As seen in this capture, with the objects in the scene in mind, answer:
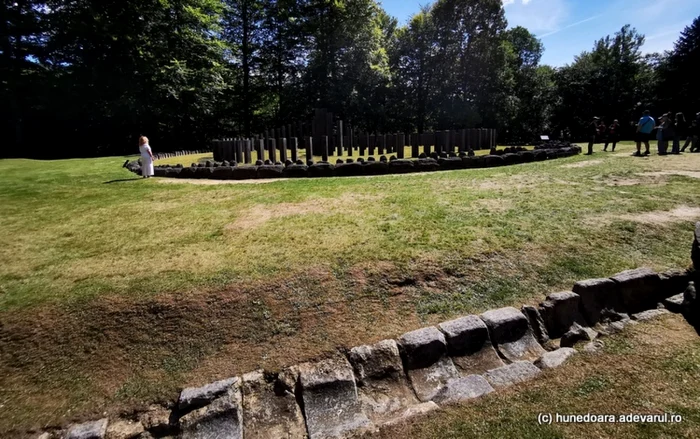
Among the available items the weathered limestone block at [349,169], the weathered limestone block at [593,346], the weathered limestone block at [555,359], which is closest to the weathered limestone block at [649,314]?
the weathered limestone block at [593,346]

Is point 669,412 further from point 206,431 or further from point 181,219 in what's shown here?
point 181,219

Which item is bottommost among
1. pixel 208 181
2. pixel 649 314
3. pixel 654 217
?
pixel 649 314

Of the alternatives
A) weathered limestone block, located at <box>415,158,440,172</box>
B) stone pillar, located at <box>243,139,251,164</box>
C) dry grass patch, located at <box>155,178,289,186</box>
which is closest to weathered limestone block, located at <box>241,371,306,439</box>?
dry grass patch, located at <box>155,178,289,186</box>

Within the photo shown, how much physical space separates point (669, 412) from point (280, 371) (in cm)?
279

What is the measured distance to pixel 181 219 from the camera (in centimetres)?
605

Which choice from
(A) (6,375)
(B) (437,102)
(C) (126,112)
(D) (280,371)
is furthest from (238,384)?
(B) (437,102)

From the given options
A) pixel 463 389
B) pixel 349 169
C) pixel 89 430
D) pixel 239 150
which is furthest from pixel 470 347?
pixel 239 150

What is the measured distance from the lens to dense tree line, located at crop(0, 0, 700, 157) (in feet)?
73.9

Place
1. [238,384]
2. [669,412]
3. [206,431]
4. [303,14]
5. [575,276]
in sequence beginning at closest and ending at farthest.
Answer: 1. [669,412]
2. [206,431]
3. [238,384]
4. [575,276]
5. [303,14]

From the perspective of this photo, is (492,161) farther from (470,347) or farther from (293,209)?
(470,347)

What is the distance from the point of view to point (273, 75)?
31.0 metres

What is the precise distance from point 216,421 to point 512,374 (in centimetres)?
236

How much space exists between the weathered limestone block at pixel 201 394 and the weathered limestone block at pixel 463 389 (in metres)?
1.68

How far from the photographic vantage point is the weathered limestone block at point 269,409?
2766 mm
